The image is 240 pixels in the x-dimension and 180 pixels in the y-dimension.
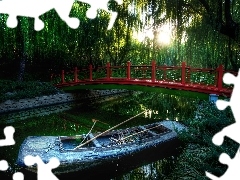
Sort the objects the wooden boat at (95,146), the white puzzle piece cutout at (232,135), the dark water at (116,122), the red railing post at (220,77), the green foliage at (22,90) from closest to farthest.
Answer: the white puzzle piece cutout at (232,135), the wooden boat at (95,146), the dark water at (116,122), the red railing post at (220,77), the green foliage at (22,90)

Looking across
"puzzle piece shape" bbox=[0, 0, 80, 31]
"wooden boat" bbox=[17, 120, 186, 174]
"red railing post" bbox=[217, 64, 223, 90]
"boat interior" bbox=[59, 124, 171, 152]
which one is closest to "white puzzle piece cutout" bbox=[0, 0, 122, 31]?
"puzzle piece shape" bbox=[0, 0, 80, 31]

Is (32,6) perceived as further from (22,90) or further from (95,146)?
(22,90)

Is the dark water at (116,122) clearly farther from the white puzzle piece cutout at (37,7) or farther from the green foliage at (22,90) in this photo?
the white puzzle piece cutout at (37,7)

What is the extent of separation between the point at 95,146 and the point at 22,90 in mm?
7136

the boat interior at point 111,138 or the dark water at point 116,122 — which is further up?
the boat interior at point 111,138

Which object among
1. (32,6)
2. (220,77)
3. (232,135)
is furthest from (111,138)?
(232,135)

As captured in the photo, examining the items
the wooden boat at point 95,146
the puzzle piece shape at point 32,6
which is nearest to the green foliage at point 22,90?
the wooden boat at point 95,146

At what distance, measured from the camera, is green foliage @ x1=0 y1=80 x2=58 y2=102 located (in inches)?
468

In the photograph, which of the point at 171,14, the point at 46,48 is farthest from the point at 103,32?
the point at 171,14

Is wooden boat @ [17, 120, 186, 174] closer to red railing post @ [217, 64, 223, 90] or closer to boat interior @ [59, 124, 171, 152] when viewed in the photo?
boat interior @ [59, 124, 171, 152]

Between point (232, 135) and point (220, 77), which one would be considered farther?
point (220, 77)

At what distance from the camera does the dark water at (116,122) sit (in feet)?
21.8

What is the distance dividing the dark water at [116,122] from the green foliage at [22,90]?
132 centimetres

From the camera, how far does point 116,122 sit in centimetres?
1124
